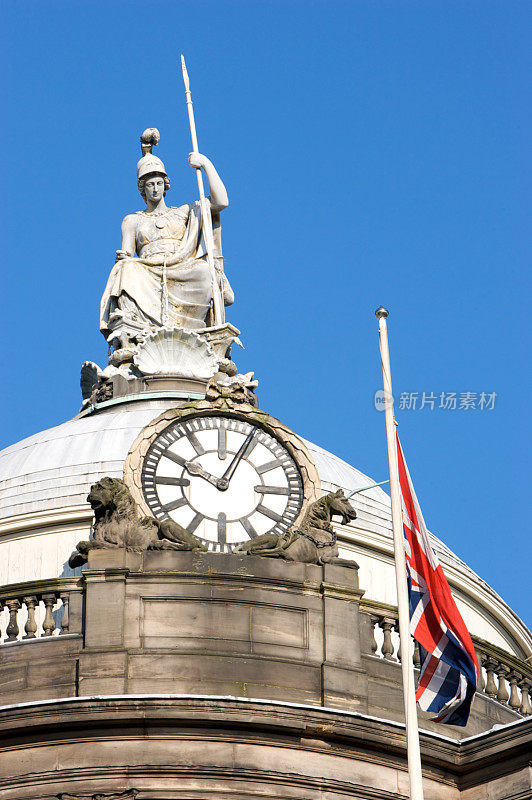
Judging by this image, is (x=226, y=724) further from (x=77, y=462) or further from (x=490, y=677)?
(x=77, y=462)

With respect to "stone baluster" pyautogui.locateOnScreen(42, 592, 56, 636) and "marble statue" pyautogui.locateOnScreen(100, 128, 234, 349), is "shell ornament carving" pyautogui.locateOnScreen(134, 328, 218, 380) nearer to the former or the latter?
"marble statue" pyautogui.locateOnScreen(100, 128, 234, 349)

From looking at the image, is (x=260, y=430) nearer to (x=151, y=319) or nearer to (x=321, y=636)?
(x=321, y=636)

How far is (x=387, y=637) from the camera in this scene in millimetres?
42125

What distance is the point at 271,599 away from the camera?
41031 millimetres

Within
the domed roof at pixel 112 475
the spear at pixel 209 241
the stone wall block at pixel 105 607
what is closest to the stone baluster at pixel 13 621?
the stone wall block at pixel 105 607

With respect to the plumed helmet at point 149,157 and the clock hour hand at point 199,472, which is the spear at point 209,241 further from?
the clock hour hand at point 199,472

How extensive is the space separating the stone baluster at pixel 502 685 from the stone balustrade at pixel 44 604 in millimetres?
7740

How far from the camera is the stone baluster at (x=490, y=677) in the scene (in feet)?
143

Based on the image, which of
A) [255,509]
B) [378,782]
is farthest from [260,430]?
[378,782]

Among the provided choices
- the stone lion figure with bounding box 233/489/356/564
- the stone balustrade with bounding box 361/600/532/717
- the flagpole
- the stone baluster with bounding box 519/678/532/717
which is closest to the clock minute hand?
the stone lion figure with bounding box 233/489/356/564

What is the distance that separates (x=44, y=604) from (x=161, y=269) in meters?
15.6

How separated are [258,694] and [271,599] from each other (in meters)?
1.72

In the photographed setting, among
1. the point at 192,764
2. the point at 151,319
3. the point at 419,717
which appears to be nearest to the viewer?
the point at 192,764

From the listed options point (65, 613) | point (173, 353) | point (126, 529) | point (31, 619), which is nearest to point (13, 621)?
point (31, 619)
